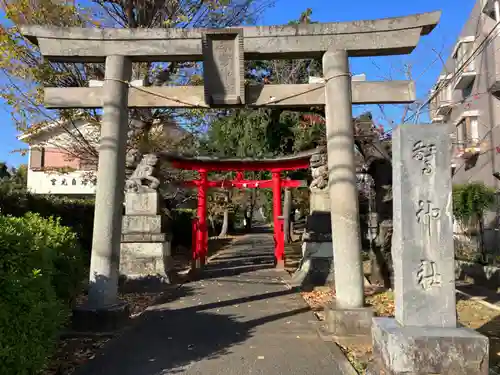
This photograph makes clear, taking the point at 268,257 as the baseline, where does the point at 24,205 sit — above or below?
above

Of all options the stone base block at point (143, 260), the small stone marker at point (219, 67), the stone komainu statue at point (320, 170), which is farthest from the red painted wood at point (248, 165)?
the small stone marker at point (219, 67)

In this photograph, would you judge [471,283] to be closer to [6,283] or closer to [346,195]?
[346,195]

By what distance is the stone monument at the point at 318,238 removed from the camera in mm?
11281

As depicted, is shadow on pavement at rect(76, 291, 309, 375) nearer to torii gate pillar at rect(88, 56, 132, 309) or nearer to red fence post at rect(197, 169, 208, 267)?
torii gate pillar at rect(88, 56, 132, 309)

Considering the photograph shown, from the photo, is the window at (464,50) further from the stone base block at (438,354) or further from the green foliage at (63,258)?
the green foliage at (63,258)

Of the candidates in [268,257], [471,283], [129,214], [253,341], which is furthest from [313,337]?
[268,257]

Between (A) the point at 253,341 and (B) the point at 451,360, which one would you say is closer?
(B) the point at 451,360

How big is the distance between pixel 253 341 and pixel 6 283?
3.35m

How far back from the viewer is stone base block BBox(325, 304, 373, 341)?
5.96 m

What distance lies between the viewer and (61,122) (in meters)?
13.3

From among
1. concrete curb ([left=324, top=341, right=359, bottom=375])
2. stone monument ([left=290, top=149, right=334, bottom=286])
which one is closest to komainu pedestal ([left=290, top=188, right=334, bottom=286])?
stone monument ([left=290, top=149, right=334, bottom=286])

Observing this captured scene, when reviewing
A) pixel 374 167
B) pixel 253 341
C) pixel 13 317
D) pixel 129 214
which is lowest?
pixel 253 341

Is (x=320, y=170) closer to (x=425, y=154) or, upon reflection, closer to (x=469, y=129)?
(x=425, y=154)

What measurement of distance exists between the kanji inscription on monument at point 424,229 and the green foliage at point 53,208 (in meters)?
8.64
